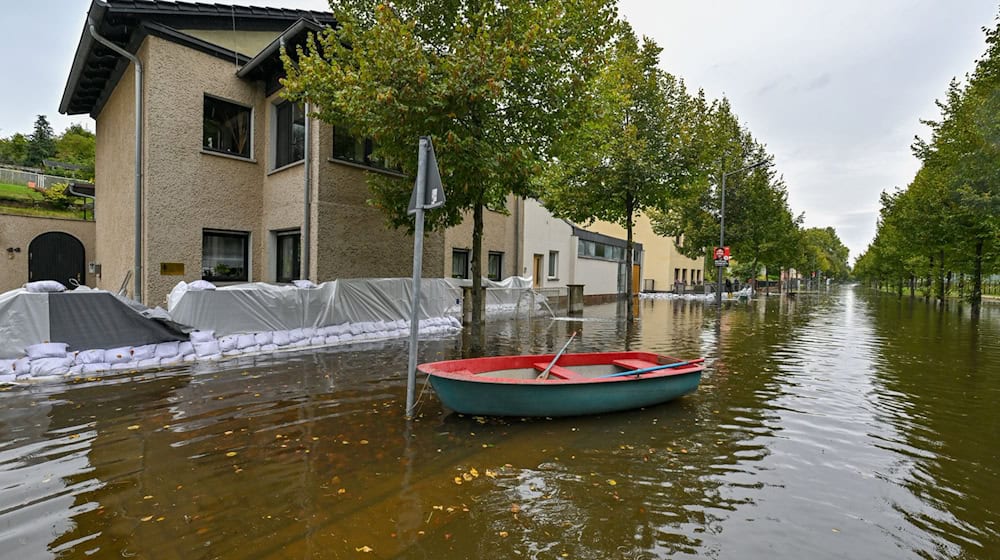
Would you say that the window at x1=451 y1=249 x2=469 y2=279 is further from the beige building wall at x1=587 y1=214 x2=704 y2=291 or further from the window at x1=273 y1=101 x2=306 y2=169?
the beige building wall at x1=587 y1=214 x2=704 y2=291

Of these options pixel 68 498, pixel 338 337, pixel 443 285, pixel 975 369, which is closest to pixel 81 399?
pixel 68 498

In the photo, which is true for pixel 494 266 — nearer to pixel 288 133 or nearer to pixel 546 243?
pixel 546 243

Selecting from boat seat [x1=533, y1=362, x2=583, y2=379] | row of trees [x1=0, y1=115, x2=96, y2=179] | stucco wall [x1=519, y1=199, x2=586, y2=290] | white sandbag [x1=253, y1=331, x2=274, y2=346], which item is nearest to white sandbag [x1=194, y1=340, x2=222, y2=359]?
white sandbag [x1=253, y1=331, x2=274, y2=346]

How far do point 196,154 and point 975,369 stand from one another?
18.1 m

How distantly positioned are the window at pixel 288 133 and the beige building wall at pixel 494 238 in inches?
200

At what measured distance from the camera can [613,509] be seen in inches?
147

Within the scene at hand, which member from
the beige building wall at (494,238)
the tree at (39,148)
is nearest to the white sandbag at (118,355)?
the beige building wall at (494,238)

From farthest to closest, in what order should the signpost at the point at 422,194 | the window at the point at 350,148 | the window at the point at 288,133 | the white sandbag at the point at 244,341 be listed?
the window at the point at 288,133 → the window at the point at 350,148 → the white sandbag at the point at 244,341 → the signpost at the point at 422,194

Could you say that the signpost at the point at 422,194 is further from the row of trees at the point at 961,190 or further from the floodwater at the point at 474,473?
the row of trees at the point at 961,190

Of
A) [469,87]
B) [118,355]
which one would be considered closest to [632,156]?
[469,87]

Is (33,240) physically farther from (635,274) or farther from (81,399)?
(635,274)

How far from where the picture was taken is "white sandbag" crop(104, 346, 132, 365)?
25.8 feet

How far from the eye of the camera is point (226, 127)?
12945 mm

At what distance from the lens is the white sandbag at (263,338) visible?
32.0 ft
